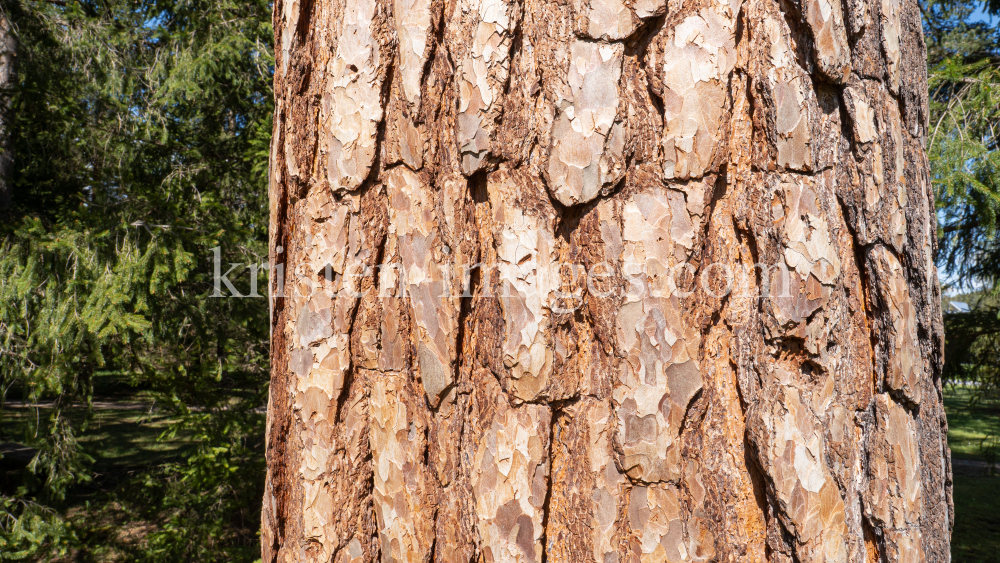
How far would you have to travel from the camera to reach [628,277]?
3.14 feet

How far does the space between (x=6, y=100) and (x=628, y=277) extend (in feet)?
17.7

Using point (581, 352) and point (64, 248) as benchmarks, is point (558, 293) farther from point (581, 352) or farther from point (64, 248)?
point (64, 248)

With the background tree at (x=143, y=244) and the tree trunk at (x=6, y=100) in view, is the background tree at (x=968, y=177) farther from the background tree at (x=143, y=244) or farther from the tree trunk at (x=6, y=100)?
the tree trunk at (x=6, y=100)

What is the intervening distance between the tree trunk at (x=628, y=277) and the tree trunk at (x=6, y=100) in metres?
4.54

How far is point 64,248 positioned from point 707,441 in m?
3.88

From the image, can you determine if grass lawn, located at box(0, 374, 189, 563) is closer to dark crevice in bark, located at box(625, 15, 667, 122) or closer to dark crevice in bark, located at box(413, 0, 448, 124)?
dark crevice in bark, located at box(413, 0, 448, 124)

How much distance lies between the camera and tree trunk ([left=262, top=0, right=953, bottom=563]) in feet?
3.14

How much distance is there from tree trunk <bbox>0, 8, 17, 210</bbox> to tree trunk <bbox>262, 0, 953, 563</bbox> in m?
4.54

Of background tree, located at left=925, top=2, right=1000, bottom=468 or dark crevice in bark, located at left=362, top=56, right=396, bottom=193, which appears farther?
background tree, located at left=925, top=2, right=1000, bottom=468

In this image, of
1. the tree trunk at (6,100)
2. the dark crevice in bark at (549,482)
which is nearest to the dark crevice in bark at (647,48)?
the dark crevice in bark at (549,482)

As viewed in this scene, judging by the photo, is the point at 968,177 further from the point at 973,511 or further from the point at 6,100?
the point at 6,100

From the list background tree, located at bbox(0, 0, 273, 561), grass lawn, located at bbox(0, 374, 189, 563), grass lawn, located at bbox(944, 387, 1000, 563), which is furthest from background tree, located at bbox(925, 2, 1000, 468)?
grass lawn, located at bbox(0, 374, 189, 563)

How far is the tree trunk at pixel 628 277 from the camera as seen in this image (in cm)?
96

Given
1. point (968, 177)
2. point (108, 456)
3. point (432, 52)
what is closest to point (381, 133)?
point (432, 52)
